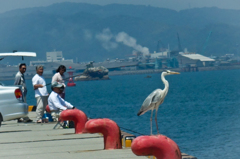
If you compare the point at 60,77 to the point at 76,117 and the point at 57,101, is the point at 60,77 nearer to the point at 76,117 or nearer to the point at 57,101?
the point at 57,101

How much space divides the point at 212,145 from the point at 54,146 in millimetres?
14423

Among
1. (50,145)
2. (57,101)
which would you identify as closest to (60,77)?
(57,101)

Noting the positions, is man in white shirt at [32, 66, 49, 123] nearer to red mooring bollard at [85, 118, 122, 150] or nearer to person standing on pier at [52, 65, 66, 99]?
person standing on pier at [52, 65, 66, 99]

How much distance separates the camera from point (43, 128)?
14023mm

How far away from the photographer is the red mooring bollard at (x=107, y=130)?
9906 millimetres

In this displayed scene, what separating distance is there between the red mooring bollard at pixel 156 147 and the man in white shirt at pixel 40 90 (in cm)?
744

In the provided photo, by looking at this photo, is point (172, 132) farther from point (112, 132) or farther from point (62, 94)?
point (112, 132)

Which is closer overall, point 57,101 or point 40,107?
point 57,101

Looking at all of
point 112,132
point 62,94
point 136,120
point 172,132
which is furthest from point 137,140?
point 136,120

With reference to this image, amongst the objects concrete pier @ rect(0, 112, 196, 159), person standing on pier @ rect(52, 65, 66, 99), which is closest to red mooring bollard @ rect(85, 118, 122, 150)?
concrete pier @ rect(0, 112, 196, 159)

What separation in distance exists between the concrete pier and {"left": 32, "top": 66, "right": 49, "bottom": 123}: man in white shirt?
1.78ft

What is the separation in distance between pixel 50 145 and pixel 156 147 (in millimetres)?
4083

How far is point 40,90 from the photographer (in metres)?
14.7

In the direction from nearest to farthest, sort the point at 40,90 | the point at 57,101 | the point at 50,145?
the point at 50,145 → the point at 57,101 → the point at 40,90
